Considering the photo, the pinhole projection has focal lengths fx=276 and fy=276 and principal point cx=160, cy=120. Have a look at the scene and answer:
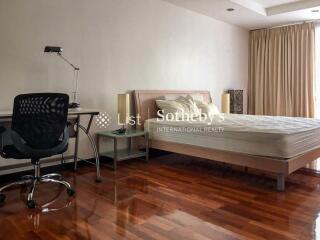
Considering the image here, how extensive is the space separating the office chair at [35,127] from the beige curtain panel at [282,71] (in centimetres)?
497

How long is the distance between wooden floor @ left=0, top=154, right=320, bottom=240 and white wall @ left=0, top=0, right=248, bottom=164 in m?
1.14

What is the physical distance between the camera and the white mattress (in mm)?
2746

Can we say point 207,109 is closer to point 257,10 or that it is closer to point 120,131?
point 120,131

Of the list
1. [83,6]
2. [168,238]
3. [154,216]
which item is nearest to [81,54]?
[83,6]

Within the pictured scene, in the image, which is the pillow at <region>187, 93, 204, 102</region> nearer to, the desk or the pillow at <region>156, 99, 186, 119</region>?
the pillow at <region>156, 99, 186, 119</region>

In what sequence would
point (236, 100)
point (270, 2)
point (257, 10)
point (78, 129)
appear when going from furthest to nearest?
point (236, 100)
point (257, 10)
point (270, 2)
point (78, 129)

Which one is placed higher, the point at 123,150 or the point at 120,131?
the point at 120,131

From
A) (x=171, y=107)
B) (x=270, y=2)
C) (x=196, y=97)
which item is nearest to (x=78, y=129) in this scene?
(x=171, y=107)

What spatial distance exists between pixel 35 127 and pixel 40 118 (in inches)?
3.5

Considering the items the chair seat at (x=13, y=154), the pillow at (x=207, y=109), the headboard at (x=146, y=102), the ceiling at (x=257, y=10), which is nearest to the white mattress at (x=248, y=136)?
the headboard at (x=146, y=102)

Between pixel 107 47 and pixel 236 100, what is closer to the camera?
pixel 107 47

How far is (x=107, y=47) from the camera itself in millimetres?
3824

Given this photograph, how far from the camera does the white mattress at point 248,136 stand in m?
2.75

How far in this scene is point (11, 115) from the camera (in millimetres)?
2475
